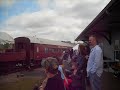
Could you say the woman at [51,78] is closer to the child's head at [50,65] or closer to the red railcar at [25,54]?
the child's head at [50,65]

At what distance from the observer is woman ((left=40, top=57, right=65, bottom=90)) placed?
3.37m

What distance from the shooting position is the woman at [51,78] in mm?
3371

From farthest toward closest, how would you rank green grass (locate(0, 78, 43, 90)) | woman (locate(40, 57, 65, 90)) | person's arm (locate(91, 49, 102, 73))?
green grass (locate(0, 78, 43, 90)) → person's arm (locate(91, 49, 102, 73)) → woman (locate(40, 57, 65, 90))

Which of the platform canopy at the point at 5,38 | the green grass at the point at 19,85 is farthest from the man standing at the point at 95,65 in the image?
the platform canopy at the point at 5,38

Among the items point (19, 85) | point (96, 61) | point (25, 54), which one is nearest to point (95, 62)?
point (96, 61)

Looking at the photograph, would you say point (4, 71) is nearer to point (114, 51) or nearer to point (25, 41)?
point (25, 41)

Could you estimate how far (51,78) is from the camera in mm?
3393

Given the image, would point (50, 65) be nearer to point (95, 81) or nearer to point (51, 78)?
point (51, 78)

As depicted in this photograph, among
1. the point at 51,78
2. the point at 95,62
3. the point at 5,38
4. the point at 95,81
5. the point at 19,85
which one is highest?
the point at 5,38

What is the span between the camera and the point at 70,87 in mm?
5566

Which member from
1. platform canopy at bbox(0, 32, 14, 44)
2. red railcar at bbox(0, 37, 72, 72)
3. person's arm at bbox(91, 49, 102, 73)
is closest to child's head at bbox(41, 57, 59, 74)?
person's arm at bbox(91, 49, 102, 73)

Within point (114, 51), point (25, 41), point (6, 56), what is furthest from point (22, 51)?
point (114, 51)

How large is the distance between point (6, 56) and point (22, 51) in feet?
8.40

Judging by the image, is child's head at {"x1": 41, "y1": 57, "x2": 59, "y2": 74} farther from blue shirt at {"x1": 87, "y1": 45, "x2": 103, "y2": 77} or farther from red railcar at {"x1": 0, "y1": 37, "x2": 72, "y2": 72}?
red railcar at {"x1": 0, "y1": 37, "x2": 72, "y2": 72}
